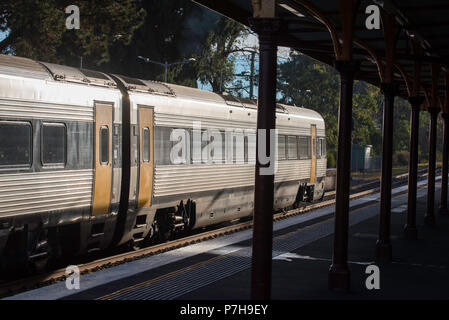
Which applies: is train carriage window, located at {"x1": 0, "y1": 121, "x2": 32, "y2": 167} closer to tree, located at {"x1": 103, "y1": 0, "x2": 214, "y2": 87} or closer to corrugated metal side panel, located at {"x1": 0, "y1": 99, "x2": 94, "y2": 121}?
corrugated metal side panel, located at {"x1": 0, "y1": 99, "x2": 94, "y2": 121}

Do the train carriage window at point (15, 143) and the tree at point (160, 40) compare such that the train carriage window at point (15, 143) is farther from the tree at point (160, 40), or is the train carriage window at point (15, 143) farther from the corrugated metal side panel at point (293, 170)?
the tree at point (160, 40)

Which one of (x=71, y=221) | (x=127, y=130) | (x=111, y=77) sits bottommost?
(x=71, y=221)

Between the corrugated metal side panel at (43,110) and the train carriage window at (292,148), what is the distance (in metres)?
12.1

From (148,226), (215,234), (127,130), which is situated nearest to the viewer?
(127,130)

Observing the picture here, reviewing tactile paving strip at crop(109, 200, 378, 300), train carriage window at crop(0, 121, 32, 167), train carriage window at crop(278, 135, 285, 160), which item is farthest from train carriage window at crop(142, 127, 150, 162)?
train carriage window at crop(278, 135, 285, 160)

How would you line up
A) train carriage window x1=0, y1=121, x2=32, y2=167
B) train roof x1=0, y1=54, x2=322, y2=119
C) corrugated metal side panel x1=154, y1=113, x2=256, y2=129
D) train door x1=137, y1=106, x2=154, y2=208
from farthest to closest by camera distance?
corrugated metal side panel x1=154, y1=113, x2=256, y2=129 < train door x1=137, y1=106, x2=154, y2=208 < train roof x1=0, y1=54, x2=322, y2=119 < train carriage window x1=0, y1=121, x2=32, y2=167

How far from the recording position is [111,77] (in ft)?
50.8

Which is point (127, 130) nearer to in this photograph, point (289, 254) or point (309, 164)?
point (289, 254)

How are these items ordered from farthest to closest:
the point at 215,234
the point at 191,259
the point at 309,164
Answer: the point at 309,164 < the point at 215,234 < the point at 191,259

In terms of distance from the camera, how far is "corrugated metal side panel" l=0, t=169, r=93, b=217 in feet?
38.0

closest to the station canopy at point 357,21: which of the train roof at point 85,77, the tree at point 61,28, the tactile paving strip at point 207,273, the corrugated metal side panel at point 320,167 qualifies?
the train roof at point 85,77

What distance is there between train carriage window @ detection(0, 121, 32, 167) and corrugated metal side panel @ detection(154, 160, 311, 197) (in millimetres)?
4360
